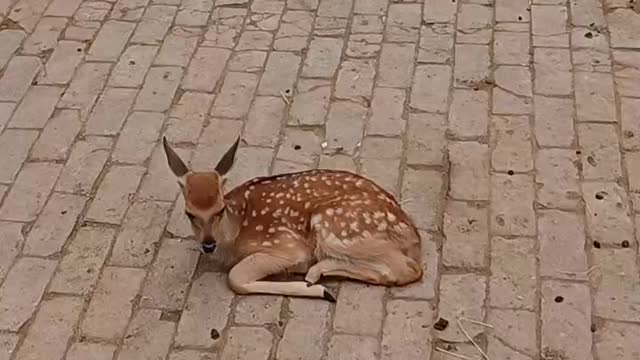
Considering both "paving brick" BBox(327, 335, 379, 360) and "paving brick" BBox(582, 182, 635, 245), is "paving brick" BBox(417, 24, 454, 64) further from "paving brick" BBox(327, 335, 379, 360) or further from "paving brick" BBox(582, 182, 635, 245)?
"paving brick" BBox(327, 335, 379, 360)

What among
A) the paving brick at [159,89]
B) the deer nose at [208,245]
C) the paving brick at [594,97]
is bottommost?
the paving brick at [594,97]

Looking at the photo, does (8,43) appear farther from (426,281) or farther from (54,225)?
(426,281)

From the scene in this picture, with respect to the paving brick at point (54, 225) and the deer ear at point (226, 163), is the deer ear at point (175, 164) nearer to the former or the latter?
the deer ear at point (226, 163)

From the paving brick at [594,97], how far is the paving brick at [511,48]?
38 centimetres

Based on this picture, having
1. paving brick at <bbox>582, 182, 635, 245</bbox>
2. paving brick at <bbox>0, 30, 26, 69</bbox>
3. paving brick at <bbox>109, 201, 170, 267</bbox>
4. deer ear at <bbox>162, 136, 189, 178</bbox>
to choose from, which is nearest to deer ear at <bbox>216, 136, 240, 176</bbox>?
deer ear at <bbox>162, 136, 189, 178</bbox>

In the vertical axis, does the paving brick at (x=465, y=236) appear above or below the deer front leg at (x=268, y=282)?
below

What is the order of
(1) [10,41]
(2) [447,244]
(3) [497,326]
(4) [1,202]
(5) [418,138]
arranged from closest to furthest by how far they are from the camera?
(3) [497,326] → (2) [447,244] → (4) [1,202] → (5) [418,138] → (1) [10,41]

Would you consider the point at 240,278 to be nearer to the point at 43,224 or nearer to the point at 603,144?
the point at 43,224

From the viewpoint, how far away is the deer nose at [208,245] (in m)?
5.04

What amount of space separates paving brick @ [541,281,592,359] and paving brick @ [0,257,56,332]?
2.35m

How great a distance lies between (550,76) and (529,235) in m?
1.57

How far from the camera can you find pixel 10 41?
7.22 metres

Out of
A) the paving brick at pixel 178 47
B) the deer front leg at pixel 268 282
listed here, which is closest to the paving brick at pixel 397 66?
the paving brick at pixel 178 47

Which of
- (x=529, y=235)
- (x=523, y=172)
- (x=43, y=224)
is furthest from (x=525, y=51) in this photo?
(x=43, y=224)
